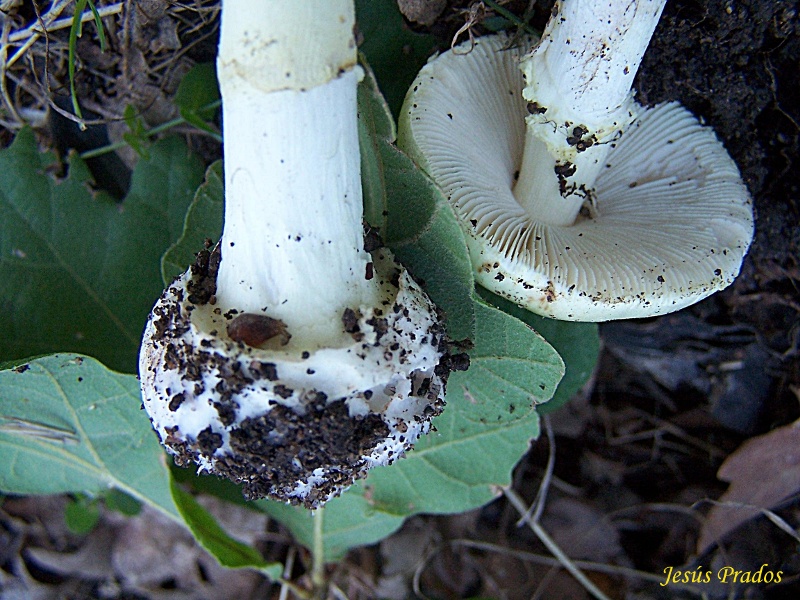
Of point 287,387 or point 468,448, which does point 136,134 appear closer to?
point 287,387

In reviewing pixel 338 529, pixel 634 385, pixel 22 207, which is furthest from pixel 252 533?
pixel 634 385

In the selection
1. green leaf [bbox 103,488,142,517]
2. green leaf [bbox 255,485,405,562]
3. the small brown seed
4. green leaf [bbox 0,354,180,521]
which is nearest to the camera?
the small brown seed

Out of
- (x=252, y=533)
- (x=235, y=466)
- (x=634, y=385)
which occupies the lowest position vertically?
(x=252, y=533)

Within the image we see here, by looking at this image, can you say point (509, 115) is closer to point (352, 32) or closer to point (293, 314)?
point (352, 32)

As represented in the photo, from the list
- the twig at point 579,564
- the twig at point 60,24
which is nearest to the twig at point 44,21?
the twig at point 60,24

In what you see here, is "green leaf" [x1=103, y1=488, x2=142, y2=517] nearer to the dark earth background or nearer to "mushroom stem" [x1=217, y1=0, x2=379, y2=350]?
the dark earth background

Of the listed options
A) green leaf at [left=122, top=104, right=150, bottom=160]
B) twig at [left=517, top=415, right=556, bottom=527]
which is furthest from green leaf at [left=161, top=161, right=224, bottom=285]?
twig at [left=517, top=415, right=556, bottom=527]
